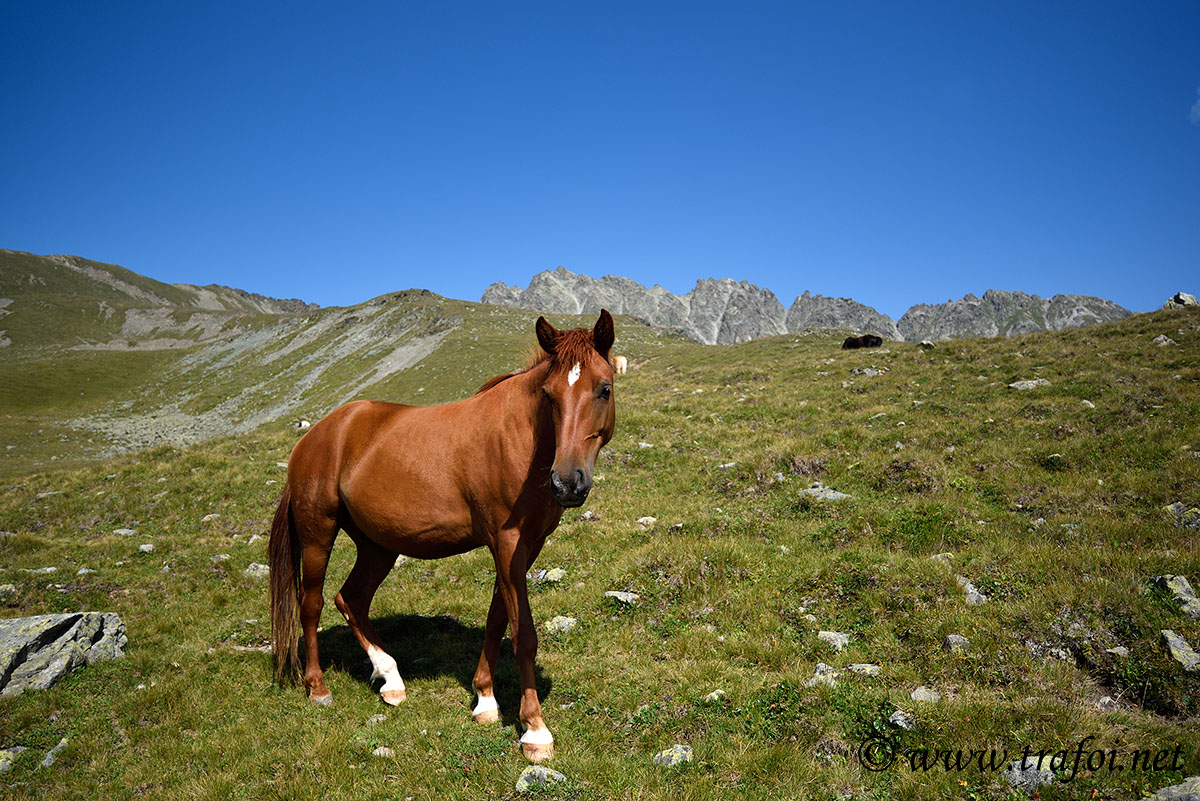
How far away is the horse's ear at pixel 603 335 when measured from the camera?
5.21 metres

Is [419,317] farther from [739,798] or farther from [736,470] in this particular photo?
[739,798]

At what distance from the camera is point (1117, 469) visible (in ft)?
32.7

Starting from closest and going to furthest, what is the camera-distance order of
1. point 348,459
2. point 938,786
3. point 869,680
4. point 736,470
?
point 938,786 < point 869,680 < point 348,459 < point 736,470

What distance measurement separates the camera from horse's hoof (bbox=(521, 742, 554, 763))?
5117 millimetres

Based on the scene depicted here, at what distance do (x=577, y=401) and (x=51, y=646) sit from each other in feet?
25.3

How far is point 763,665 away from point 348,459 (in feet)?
18.1

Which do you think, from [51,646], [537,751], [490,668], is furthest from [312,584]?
[537,751]

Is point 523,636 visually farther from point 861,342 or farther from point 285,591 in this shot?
point 861,342

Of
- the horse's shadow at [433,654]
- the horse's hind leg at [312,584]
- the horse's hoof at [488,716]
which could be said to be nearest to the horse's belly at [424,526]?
the horse's hind leg at [312,584]

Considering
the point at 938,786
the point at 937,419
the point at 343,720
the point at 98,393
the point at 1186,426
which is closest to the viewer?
the point at 938,786

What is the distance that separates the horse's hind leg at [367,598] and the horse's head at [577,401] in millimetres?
3619

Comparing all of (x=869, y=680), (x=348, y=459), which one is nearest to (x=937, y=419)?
(x=869, y=680)

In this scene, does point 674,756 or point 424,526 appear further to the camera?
point 424,526

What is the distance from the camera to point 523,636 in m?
5.47
